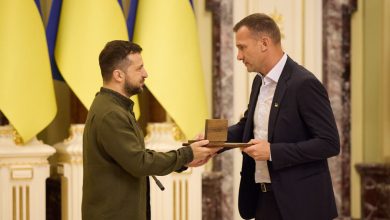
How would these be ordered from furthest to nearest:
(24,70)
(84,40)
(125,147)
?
(84,40) < (24,70) < (125,147)

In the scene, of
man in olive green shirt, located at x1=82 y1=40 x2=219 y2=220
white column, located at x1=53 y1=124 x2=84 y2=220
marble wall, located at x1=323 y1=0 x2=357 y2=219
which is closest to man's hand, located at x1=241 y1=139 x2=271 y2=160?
man in olive green shirt, located at x1=82 y1=40 x2=219 y2=220

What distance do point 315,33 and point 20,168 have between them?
2332 mm

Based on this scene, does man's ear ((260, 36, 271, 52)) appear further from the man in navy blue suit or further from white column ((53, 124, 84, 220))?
white column ((53, 124, 84, 220))

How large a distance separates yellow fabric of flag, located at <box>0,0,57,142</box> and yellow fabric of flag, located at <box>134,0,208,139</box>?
651 mm

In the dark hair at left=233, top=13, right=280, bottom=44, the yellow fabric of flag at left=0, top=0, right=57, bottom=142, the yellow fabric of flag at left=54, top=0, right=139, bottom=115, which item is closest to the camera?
the dark hair at left=233, top=13, right=280, bottom=44

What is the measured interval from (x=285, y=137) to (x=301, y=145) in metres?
0.09

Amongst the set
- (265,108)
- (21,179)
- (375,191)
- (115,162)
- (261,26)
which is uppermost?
(261,26)

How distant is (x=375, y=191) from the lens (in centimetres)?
501

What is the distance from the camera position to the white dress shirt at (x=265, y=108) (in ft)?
9.69

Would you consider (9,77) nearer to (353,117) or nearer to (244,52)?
(244,52)

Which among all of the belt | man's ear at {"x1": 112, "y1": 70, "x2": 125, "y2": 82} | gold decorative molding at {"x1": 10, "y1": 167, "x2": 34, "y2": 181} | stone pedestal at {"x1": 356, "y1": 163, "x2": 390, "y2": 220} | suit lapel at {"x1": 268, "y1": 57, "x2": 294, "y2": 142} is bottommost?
stone pedestal at {"x1": 356, "y1": 163, "x2": 390, "y2": 220}

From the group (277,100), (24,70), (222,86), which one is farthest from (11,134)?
(277,100)

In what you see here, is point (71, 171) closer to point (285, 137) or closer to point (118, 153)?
point (118, 153)

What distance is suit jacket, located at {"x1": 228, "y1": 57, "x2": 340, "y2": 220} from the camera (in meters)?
2.79
